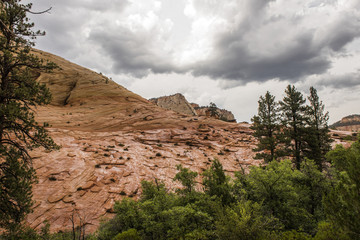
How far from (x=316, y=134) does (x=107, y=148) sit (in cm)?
3208

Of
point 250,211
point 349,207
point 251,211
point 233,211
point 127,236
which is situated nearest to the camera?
point 349,207

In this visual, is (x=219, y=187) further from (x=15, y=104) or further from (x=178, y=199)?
(x=15, y=104)

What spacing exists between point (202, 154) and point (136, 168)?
12056mm

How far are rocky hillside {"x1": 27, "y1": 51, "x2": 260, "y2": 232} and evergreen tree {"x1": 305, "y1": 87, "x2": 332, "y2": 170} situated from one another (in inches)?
306

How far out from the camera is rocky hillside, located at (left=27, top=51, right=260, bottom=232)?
1437 cm

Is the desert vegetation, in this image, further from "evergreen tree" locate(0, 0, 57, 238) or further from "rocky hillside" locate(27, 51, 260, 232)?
"rocky hillside" locate(27, 51, 260, 232)

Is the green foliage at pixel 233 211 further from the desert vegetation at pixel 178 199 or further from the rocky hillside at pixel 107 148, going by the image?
the rocky hillside at pixel 107 148

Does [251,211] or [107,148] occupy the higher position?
[107,148]

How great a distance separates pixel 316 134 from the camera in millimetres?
25344

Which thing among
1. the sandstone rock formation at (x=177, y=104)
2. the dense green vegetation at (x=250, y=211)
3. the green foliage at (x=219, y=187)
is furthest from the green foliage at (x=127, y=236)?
the sandstone rock formation at (x=177, y=104)

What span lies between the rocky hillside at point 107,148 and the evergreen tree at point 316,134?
778 cm

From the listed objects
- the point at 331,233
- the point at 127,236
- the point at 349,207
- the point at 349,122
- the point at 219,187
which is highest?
the point at 349,122

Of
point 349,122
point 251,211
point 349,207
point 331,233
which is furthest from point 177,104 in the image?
point 349,122

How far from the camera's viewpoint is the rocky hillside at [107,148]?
1437 cm
